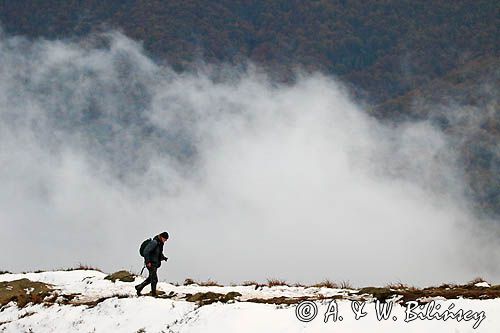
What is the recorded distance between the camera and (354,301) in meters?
18.0

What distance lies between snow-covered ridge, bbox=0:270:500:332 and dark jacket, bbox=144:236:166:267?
130 cm

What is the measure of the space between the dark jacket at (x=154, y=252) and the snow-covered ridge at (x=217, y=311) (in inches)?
51.4

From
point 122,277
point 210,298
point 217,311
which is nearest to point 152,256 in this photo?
point 210,298

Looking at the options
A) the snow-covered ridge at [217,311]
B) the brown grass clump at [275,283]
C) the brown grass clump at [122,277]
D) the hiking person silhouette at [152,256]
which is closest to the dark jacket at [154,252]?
the hiking person silhouette at [152,256]

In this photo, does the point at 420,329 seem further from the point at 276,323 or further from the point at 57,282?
the point at 57,282

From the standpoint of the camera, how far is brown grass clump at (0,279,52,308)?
2519 cm

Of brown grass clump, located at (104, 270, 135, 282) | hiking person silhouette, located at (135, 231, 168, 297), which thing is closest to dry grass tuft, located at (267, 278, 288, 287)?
hiking person silhouette, located at (135, 231, 168, 297)

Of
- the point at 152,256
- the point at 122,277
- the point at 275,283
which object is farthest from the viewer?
the point at 122,277

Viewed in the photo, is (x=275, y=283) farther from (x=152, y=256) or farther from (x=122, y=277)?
(x=122, y=277)

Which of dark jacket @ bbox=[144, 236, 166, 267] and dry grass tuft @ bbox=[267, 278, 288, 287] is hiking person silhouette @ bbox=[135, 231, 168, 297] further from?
dry grass tuft @ bbox=[267, 278, 288, 287]

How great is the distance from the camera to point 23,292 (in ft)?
94.6

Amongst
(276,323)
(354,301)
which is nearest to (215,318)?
(276,323)

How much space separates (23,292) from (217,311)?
13.3 meters

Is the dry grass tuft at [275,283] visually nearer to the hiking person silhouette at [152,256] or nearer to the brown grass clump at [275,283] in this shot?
the brown grass clump at [275,283]
